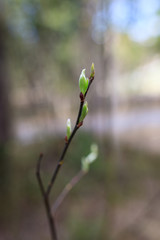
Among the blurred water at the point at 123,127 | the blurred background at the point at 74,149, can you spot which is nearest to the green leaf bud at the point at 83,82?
the blurred background at the point at 74,149

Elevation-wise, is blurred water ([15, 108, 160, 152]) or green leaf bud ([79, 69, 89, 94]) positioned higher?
green leaf bud ([79, 69, 89, 94])

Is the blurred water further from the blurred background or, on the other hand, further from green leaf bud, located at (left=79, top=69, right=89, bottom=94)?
green leaf bud, located at (left=79, top=69, right=89, bottom=94)

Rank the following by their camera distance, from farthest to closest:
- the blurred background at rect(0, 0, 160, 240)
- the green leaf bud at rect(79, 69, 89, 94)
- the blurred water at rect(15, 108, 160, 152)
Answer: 1. the blurred water at rect(15, 108, 160, 152)
2. the blurred background at rect(0, 0, 160, 240)
3. the green leaf bud at rect(79, 69, 89, 94)

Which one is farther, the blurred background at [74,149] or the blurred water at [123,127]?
the blurred water at [123,127]

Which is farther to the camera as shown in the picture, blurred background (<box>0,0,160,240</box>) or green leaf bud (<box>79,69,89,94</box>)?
blurred background (<box>0,0,160,240</box>)

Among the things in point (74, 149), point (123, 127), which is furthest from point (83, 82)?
point (123, 127)

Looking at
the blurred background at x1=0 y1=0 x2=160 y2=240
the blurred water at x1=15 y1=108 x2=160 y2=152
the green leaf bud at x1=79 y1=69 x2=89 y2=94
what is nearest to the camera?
the green leaf bud at x1=79 y1=69 x2=89 y2=94

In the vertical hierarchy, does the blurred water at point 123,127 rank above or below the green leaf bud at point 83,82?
below

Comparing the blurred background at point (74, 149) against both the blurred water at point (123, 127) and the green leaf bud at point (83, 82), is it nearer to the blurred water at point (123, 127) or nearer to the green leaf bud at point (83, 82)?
the blurred water at point (123, 127)

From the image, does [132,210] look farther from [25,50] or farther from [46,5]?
[46,5]

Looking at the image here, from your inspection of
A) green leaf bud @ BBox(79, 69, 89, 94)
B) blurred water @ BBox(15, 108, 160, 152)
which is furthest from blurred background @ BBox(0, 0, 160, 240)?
green leaf bud @ BBox(79, 69, 89, 94)

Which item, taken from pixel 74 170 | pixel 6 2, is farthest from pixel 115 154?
pixel 6 2
